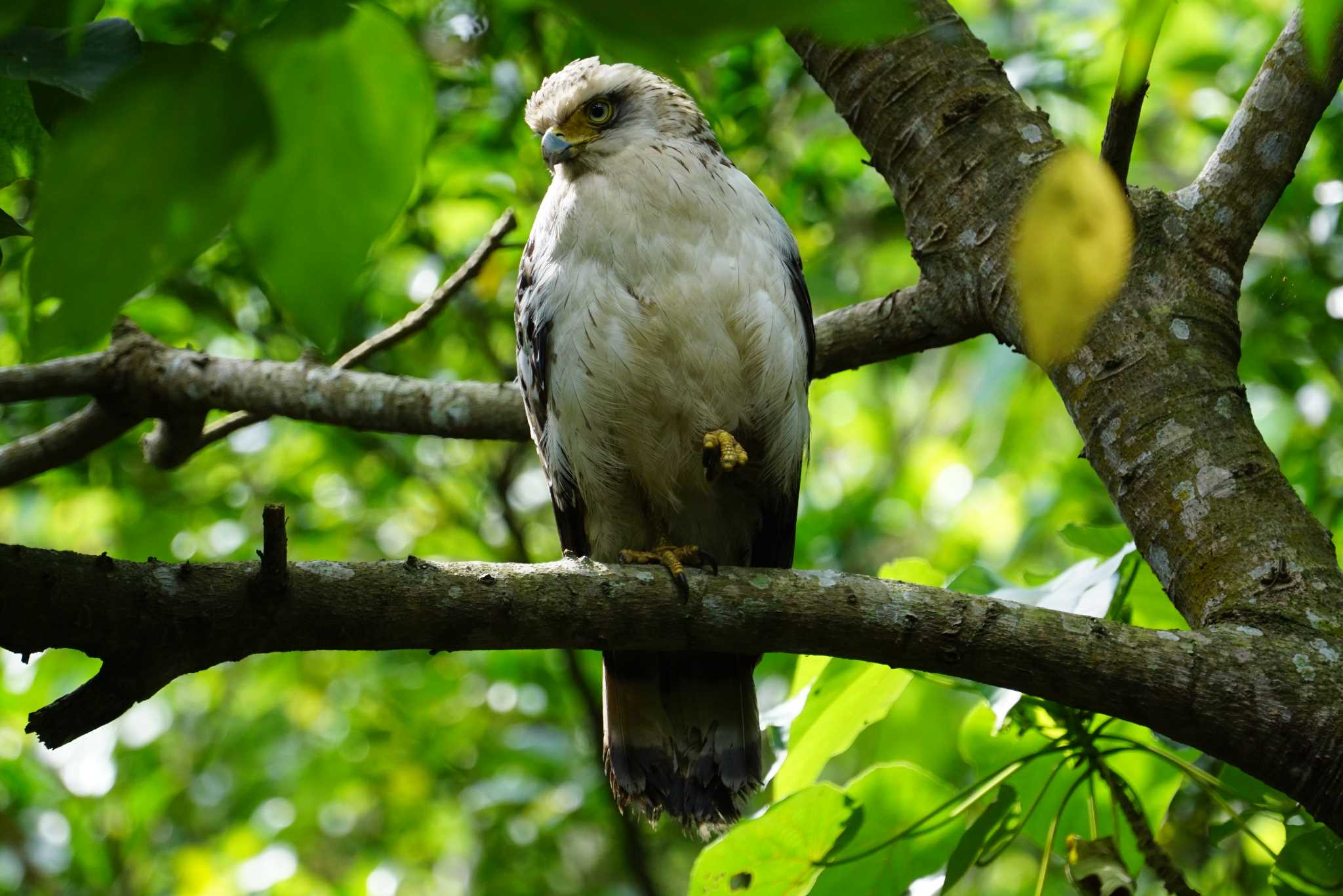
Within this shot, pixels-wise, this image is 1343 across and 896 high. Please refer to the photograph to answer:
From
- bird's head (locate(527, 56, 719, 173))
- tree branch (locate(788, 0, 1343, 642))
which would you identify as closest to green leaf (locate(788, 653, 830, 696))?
tree branch (locate(788, 0, 1343, 642))

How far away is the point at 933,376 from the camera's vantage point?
27.9ft

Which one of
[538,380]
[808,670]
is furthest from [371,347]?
[808,670]

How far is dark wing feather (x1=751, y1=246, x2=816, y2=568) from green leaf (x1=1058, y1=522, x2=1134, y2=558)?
33.2 inches

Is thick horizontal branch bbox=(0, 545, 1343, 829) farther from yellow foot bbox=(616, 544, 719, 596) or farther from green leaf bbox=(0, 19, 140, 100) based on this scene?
green leaf bbox=(0, 19, 140, 100)

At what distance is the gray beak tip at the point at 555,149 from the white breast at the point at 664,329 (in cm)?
14

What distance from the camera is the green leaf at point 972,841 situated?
7.42 feet

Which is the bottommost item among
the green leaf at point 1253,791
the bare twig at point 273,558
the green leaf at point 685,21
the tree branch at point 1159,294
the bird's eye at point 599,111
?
the green leaf at point 1253,791

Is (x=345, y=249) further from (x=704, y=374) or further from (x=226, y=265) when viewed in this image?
(x=226, y=265)

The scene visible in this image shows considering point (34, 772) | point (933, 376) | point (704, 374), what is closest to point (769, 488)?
point (704, 374)

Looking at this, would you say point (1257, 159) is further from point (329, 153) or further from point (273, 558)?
point (329, 153)

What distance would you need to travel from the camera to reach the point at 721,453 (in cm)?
311

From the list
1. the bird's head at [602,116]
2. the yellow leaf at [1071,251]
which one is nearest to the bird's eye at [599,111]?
the bird's head at [602,116]

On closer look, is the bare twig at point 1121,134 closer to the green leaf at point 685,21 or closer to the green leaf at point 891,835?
the green leaf at point 891,835

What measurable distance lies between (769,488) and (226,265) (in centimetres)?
211
